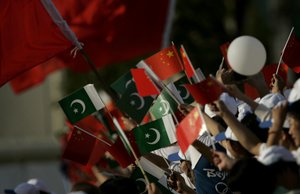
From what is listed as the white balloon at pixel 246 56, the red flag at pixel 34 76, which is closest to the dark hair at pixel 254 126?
the white balloon at pixel 246 56

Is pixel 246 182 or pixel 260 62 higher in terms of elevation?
pixel 260 62

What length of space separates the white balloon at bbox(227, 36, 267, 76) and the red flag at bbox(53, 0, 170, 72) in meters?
5.82

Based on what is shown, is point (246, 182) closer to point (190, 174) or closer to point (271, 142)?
point (271, 142)

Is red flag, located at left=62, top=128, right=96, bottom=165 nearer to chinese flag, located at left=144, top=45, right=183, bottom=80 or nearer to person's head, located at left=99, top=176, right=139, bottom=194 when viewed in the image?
→ chinese flag, located at left=144, top=45, right=183, bottom=80

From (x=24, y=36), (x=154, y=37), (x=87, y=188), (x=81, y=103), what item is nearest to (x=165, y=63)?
(x=81, y=103)

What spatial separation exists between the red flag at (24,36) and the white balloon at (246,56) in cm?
379

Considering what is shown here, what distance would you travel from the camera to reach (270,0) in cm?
2448

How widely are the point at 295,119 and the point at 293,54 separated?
7.16 feet

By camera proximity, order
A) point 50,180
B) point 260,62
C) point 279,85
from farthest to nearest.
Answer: point 50,180 → point 279,85 → point 260,62

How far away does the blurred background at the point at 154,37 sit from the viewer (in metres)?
13.8

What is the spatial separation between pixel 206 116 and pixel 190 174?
589 millimetres

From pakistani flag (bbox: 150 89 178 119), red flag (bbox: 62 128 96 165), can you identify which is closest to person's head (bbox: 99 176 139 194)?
pakistani flag (bbox: 150 89 178 119)

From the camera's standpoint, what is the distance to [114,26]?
44.9 ft

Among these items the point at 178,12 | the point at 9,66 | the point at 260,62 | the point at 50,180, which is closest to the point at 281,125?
the point at 260,62
